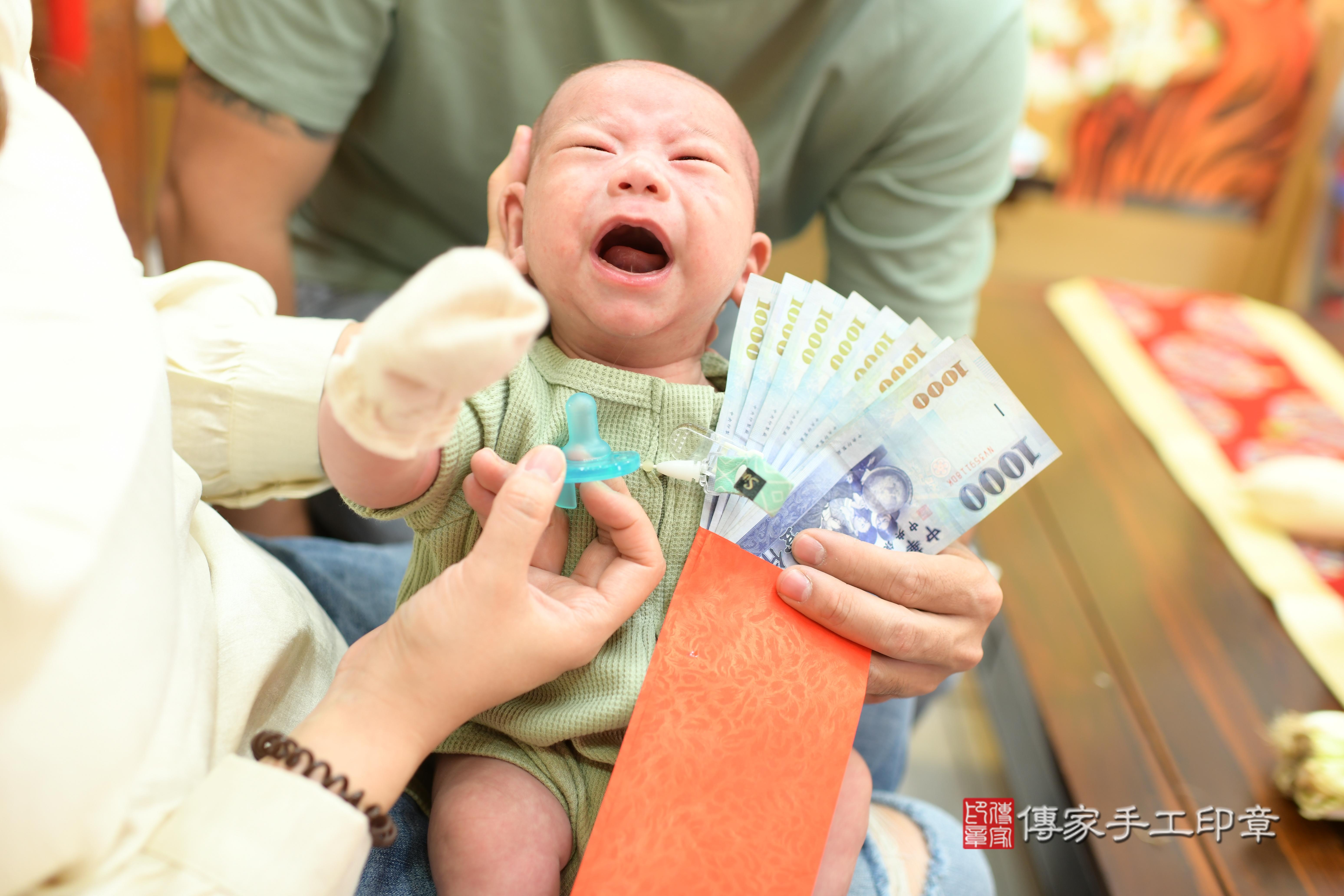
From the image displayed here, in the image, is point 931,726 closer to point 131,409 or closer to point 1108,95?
point 131,409

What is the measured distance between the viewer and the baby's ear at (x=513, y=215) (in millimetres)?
937

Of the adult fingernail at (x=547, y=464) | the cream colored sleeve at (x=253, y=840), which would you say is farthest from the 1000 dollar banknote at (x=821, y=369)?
the cream colored sleeve at (x=253, y=840)

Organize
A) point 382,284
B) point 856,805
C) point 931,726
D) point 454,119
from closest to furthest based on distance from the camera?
point 856,805
point 454,119
point 382,284
point 931,726

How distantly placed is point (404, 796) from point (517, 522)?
34cm

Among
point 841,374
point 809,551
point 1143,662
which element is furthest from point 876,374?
point 1143,662

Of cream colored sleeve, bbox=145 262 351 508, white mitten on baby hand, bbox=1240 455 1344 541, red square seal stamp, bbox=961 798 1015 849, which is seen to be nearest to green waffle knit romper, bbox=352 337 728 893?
cream colored sleeve, bbox=145 262 351 508

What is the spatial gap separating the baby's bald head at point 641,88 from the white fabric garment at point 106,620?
42 centimetres

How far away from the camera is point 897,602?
0.85m

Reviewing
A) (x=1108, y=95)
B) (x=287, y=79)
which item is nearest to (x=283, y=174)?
(x=287, y=79)

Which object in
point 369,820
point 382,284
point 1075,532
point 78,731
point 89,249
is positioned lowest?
point 1075,532

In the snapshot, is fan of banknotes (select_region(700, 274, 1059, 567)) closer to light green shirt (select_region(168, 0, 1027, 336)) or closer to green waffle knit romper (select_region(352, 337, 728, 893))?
green waffle knit romper (select_region(352, 337, 728, 893))

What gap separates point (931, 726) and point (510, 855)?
4.43ft

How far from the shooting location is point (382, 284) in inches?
64.0

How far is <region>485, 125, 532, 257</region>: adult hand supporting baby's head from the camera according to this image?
95 cm
